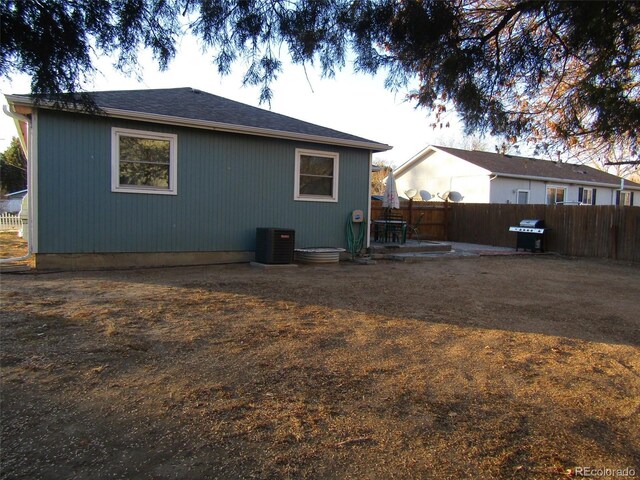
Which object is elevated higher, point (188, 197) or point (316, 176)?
point (316, 176)

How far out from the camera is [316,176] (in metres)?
11.2

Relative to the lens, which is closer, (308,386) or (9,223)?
(308,386)

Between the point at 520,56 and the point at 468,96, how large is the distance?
0.63 meters

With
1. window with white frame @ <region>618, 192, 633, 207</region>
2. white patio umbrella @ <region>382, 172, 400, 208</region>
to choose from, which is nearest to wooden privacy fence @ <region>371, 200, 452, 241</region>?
white patio umbrella @ <region>382, 172, 400, 208</region>

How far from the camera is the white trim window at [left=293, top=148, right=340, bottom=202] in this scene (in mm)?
10977

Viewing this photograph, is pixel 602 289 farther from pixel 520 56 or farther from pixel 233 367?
pixel 233 367

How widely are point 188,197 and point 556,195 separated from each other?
20.8 meters

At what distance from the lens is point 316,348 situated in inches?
172

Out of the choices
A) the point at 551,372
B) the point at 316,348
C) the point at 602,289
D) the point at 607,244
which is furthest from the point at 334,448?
the point at 607,244

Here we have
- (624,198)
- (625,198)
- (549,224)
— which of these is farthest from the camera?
(625,198)

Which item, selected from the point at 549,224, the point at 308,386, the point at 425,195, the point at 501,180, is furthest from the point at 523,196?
the point at 308,386

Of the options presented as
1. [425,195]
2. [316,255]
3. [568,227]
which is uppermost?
[425,195]

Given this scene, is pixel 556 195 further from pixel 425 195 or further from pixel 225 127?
pixel 225 127

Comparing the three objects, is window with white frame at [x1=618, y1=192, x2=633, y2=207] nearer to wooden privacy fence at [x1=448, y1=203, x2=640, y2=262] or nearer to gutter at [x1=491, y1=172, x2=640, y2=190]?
gutter at [x1=491, y1=172, x2=640, y2=190]
